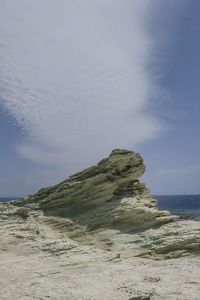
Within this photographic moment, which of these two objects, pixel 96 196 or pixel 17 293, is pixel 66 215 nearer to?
pixel 96 196

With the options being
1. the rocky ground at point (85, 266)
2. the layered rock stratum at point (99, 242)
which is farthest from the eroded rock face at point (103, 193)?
the rocky ground at point (85, 266)

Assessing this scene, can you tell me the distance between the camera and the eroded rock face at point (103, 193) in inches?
1134

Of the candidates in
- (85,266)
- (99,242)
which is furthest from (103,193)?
(85,266)

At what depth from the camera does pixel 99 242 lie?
26.3 m

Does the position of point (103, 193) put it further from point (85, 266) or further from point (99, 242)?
point (85, 266)

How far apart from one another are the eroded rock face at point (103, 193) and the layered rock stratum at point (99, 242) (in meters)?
0.06

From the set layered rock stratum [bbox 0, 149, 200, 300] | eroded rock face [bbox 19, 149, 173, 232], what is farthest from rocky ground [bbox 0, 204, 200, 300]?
eroded rock face [bbox 19, 149, 173, 232]

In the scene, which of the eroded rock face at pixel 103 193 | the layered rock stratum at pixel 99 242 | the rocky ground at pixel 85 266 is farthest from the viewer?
the eroded rock face at pixel 103 193

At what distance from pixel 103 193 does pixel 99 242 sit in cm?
443

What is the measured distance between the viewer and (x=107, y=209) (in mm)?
28938

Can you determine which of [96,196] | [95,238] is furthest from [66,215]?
[95,238]

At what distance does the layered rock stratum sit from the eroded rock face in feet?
0.20

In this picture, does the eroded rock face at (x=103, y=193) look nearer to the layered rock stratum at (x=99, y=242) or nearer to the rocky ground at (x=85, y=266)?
the layered rock stratum at (x=99, y=242)

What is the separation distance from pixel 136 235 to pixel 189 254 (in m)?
3.56
